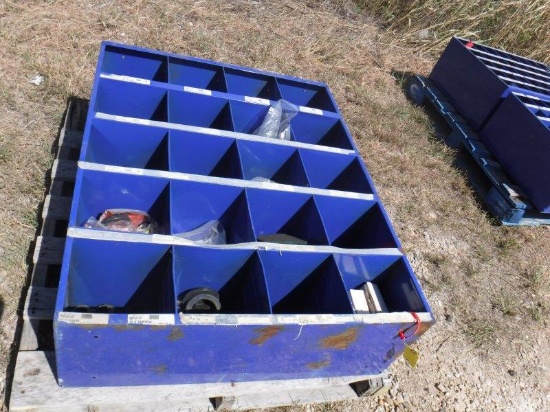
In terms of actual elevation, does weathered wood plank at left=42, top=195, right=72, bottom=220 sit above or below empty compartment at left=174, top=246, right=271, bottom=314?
below

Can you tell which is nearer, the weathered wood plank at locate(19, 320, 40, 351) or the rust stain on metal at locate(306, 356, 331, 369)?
the weathered wood plank at locate(19, 320, 40, 351)

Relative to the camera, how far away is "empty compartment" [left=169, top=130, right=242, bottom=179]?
318cm

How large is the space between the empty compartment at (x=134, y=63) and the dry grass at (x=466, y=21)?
4.45 m

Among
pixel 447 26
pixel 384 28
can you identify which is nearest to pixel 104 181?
pixel 384 28

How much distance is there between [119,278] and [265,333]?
0.95 meters

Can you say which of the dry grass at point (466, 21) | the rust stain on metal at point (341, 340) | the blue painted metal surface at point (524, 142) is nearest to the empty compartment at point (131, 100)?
the rust stain on metal at point (341, 340)

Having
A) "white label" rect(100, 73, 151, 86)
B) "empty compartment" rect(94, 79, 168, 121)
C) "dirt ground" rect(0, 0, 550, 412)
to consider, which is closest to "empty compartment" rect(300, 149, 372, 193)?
"dirt ground" rect(0, 0, 550, 412)

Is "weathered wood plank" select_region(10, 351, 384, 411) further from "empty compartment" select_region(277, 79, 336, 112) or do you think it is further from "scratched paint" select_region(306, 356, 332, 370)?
"empty compartment" select_region(277, 79, 336, 112)

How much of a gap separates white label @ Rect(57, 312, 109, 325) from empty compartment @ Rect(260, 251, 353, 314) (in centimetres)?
93

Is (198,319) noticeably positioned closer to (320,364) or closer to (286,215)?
(320,364)

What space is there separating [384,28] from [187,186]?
5.51 metres

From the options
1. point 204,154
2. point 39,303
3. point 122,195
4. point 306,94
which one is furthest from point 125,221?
point 306,94

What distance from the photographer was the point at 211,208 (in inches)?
118

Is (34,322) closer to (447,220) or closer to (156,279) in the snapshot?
(156,279)
